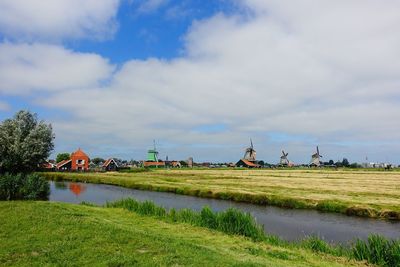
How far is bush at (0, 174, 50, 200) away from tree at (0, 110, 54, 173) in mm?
4641

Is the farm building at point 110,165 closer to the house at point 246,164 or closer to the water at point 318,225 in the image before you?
the house at point 246,164

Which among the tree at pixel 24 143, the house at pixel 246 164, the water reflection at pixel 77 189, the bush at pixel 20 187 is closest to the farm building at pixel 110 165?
the house at pixel 246 164

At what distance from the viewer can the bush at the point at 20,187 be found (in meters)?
32.6

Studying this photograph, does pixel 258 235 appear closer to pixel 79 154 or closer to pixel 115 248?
pixel 115 248

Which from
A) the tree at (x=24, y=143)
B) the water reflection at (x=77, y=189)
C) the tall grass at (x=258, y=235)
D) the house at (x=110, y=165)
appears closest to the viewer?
the tall grass at (x=258, y=235)

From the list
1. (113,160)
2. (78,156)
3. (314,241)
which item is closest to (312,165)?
(113,160)

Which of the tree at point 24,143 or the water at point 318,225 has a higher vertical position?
the tree at point 24,143

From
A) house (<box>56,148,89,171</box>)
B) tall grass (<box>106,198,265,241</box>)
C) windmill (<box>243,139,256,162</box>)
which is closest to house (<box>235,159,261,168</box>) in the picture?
windmill (<box>243,139,256,162</box>)

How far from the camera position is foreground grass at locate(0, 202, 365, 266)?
12.4m

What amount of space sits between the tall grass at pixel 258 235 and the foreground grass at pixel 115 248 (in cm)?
103

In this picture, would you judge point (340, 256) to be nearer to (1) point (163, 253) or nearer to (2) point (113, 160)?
(1) point (163, 253)

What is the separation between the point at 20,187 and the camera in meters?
33.9

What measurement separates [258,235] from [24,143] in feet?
97.1

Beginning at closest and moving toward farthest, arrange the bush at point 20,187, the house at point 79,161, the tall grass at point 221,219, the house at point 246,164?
the tall grass at point 221,219 < the bush at point 20,187 < the house at point 79,161 < the house at point 246,164
